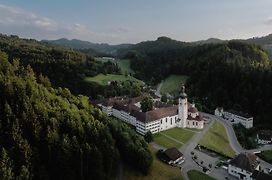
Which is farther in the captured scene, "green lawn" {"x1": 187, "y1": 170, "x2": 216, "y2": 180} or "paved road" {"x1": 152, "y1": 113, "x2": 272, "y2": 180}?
"paved road" {"x1": 152, "y1": 113, "x2": 272, "y2": 180}

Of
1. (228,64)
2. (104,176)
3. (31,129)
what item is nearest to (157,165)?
(104,176)

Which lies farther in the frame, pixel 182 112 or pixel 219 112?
pixel 219 112

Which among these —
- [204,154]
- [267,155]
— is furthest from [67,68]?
[267,155]

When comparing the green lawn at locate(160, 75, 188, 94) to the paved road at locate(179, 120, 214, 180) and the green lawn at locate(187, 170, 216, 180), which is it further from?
the green lawn at locate(187, 170, 216, 180)

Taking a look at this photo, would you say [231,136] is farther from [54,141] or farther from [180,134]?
[54,141]

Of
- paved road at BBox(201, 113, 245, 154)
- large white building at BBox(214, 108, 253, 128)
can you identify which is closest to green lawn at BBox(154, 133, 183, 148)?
paved road at BBox(201, 113, 245, 154)

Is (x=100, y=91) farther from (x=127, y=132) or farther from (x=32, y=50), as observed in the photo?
(x=127, y=132)
